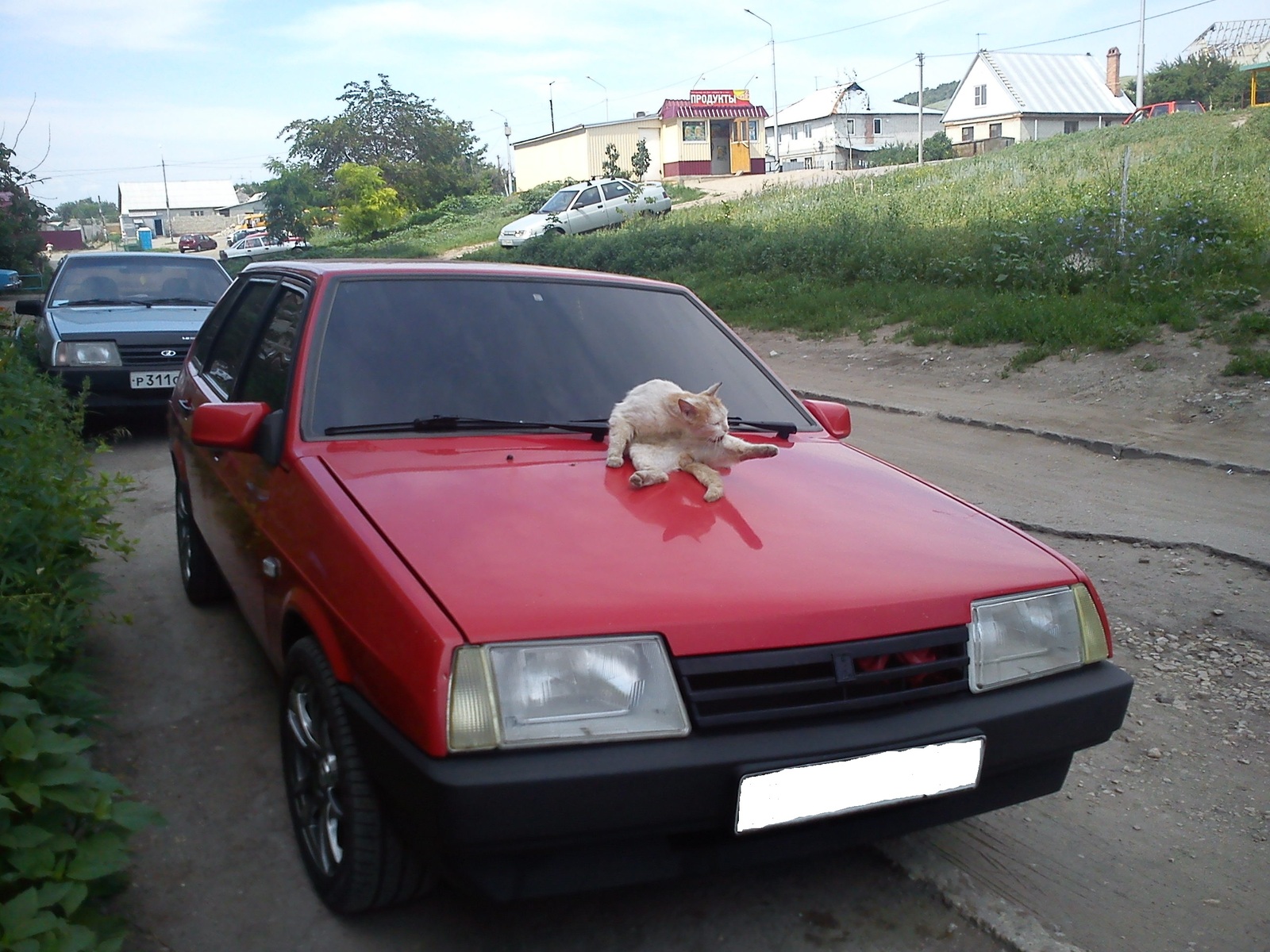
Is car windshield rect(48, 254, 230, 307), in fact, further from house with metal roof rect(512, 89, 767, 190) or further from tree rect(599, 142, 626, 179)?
house with metal roof rect(512, 89, 767, 190)

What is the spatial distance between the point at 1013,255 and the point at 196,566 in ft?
35.9

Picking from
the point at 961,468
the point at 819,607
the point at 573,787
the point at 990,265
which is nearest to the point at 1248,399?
the point at 961,468

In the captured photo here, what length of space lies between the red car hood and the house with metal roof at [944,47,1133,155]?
221ft

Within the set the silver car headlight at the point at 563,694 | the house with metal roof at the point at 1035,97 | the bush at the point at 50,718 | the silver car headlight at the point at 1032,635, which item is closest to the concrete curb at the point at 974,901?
the silver car headlight at the point at 1032,635

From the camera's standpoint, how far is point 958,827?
2895 mm

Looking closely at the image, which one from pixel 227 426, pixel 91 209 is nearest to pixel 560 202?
pixel 227 426

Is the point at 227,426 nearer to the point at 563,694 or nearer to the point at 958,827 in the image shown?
the point at 563,694

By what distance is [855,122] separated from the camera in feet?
251

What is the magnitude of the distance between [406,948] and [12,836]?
858 mm

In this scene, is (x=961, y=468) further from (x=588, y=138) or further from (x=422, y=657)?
(x=588, y=138)

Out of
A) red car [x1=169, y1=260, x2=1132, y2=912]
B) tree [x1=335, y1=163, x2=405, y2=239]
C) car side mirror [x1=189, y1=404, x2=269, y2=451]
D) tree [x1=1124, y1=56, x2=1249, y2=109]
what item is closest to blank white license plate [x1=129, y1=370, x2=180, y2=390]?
red car [x1=169, y1=260, x2=1132, y2=912]

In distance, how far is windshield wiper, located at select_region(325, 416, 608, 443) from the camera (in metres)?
2.88

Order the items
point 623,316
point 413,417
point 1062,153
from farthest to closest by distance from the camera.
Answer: point 1062,153 → point 623,316 → point 413,417

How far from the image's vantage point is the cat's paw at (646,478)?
265 centimetres
